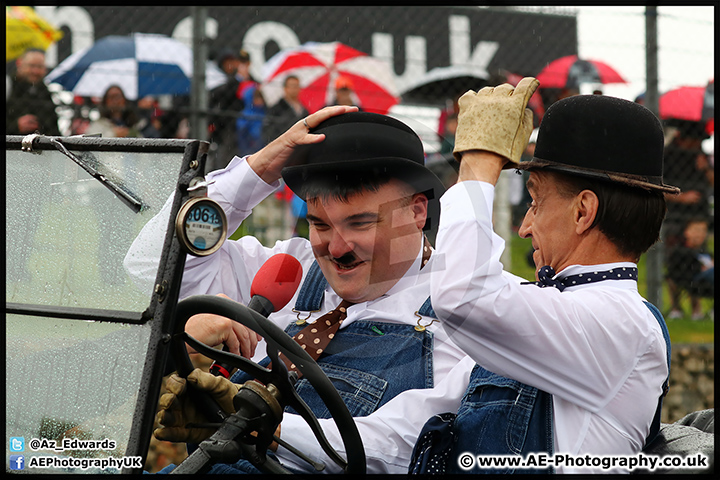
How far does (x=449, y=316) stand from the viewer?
1760mm

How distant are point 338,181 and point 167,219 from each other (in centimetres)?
53

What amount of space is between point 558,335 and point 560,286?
271 millimetres

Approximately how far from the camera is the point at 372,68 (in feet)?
10.7

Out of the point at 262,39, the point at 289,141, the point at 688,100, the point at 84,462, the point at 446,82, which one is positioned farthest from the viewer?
the point at 262,39

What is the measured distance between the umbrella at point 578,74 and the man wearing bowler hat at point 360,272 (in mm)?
2668

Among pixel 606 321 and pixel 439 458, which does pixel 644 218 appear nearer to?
pixel 606 321

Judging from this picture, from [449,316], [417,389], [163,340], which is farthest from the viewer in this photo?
[417,389]

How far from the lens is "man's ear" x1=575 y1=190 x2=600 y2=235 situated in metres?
1.98

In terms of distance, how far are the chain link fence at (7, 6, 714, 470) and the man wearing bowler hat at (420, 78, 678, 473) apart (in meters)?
1.16

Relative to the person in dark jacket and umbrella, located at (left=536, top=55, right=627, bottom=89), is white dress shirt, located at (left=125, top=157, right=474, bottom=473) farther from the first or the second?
umbrella, located at (left=536, top=55, right=627, bottom=89)

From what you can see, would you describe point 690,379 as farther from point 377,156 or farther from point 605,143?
point 377,156

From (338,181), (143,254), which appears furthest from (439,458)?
(143,254)

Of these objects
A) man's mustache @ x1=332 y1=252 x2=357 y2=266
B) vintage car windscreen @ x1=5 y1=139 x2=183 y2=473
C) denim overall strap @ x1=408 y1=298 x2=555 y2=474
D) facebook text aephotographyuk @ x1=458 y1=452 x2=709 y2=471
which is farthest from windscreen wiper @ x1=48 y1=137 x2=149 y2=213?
facebook text aephotographyuk @ x1=458 y1=452 x2=709 y2=471

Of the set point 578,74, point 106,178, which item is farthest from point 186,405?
point 578,74
